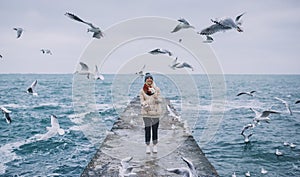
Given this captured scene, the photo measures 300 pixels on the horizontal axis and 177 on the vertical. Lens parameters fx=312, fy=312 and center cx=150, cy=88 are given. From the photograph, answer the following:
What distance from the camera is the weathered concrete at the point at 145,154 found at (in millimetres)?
5797

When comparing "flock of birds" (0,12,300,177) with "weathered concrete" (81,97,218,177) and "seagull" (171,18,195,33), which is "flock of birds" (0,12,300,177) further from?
"weathered concrete" (81,97,218,177)

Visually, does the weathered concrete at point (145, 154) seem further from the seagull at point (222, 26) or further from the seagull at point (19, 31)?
the seagull at point (19, 31)

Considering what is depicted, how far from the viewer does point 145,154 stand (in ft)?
21.8

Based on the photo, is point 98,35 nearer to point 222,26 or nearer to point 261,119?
point 222,26

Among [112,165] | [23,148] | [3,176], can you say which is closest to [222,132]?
[23,148]

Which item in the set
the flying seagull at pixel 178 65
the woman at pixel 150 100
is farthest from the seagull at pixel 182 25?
the woman at pixel 150 100

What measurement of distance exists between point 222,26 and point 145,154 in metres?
3.06

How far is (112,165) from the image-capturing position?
609 centimetres

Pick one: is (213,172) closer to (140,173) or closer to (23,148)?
(140,173)

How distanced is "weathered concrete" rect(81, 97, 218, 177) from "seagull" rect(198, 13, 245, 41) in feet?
8.55

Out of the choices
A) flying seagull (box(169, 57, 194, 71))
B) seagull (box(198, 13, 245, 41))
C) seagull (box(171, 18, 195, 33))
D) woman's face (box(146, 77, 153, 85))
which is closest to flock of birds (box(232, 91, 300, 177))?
flying seagull (box(169, 57, 194, 71))

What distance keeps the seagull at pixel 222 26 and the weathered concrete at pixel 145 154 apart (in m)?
2.61

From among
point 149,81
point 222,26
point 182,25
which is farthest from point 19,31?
point 222,26

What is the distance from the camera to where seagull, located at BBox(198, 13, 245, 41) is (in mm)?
5665
